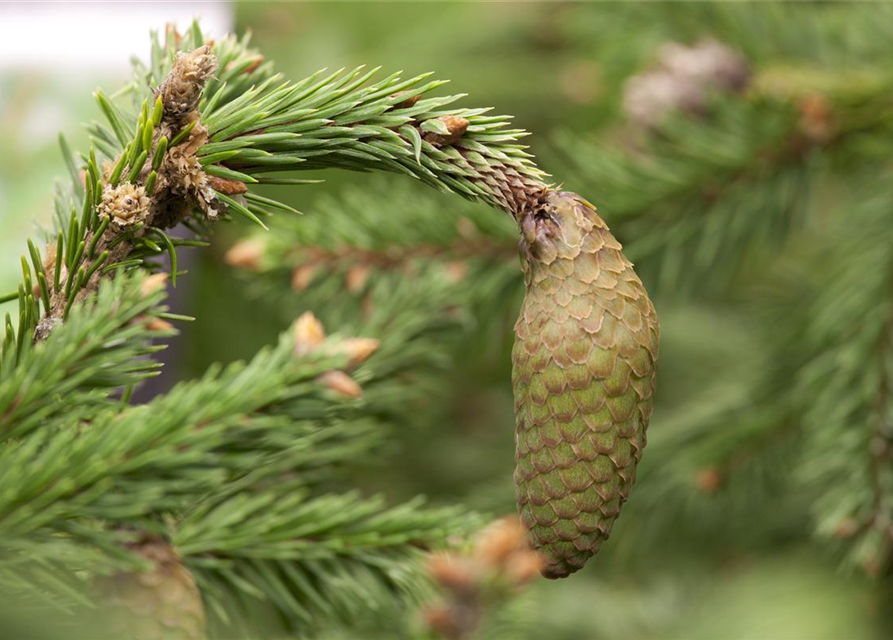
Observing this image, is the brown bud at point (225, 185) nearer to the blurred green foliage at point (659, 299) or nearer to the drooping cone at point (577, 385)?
the drooping cone at point (577, 385)

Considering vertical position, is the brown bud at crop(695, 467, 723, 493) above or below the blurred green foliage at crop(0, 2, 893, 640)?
below

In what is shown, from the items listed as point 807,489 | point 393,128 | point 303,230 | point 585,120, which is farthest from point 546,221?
point 585,120

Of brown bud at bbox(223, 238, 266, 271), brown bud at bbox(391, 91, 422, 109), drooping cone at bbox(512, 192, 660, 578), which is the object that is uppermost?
brown bud at bbox(223, 238, 266, 271)

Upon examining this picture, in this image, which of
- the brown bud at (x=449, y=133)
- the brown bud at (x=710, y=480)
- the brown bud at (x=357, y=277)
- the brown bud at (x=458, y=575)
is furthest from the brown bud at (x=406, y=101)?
the brown bud at (x=710, y=480)

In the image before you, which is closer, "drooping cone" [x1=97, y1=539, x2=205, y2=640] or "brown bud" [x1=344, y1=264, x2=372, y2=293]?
"drooping cone" [x1=97, y1=539, x2=205, y2=640]

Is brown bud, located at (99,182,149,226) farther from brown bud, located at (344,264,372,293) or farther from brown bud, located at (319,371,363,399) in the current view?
brown bud, located at (344,264,372,293)

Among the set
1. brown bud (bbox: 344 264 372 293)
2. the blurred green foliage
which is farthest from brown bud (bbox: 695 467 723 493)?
brown bud (bbox: 344 264 372 293)

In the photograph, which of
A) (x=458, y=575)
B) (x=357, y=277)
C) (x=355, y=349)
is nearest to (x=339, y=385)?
(x=355, y=349)
